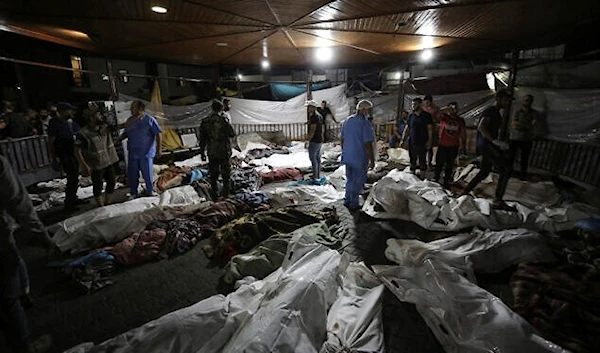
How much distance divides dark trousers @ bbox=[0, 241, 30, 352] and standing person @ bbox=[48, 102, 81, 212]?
397 centimetres

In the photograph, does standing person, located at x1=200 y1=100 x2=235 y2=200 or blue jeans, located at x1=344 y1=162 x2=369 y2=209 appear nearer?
blue jeans, located at x1=344 y1=162 x2=369 y2=209

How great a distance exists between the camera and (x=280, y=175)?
24.0 ft

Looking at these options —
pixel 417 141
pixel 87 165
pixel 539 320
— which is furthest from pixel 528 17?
pixel 87 165

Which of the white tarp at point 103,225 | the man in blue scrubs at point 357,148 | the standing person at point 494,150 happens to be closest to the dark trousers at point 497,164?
the standing person at point 494,150

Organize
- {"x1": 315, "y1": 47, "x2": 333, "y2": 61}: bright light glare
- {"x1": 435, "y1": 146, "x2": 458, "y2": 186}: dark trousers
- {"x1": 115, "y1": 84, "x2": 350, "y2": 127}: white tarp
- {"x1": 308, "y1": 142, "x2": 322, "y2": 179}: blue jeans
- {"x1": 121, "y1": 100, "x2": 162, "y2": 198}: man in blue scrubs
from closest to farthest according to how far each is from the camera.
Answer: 1. {"x1": 121, "y1": 100, "x2": 162, "y2": 198}: man in blue scrubs
2. {"x1": 435, "y1": 146, "x2": 458, "y2": 186}: dark trousers
3. {"x1": 308, "y1": 142, "x2": 322, "y2": 179}: blue jeans
4. {"x1": 315, "y1": 47, "x2": 333, "y2": 61}: bright light glare
5. {"x1": 115, "y1": 84, "x2": 350, "y2": 127}: white tarp

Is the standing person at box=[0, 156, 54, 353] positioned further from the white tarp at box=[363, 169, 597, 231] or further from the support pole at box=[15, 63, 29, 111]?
the support pole at box=[15, 63, 29, 111]

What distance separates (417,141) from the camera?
662 cm

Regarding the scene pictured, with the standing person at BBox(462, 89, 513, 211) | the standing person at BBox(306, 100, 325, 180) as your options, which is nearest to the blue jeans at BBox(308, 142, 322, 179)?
the standing person at BBox(306, 100, 325, 180)

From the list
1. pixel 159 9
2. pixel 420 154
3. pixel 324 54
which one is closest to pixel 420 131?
pixel 420 154

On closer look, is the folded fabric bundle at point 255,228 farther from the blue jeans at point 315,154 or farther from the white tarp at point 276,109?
the white tarp at point 276,109

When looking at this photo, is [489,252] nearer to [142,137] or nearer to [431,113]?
[431,113]

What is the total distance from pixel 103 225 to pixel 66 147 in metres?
2.52

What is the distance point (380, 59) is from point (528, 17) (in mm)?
5174

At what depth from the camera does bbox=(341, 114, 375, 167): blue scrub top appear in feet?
15.8
